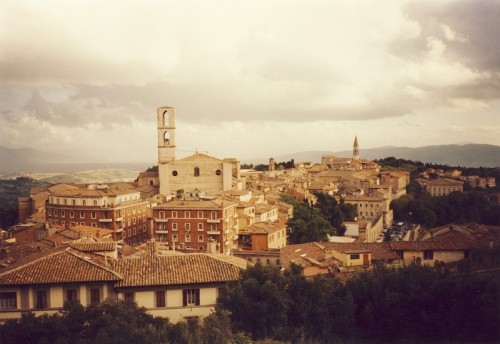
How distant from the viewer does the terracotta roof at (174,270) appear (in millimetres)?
10102

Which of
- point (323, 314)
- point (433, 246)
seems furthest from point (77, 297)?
point (433, 246)

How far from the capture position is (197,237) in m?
23.8

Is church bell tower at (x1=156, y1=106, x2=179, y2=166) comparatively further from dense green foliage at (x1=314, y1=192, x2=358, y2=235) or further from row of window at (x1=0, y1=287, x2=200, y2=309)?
row of window at (x1=0, y1=287, x2=200, y2=309)

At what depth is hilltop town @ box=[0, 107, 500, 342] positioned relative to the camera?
10.0m

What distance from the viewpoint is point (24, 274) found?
32.6 ft

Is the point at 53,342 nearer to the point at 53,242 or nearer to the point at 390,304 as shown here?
the point at 390,304

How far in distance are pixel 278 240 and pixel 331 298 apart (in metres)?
14.7

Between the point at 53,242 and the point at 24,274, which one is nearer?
the point at 24,274

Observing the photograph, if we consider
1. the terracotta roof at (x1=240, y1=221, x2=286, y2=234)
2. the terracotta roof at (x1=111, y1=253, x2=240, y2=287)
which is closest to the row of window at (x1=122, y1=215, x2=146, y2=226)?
the terracotta roof at (x1=240, y1=221, x2=286, y2=234)

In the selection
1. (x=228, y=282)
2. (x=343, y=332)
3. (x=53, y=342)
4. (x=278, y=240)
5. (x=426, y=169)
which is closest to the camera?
(x=53, y=342)

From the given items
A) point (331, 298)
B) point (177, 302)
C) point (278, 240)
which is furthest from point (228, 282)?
point (278, 240)

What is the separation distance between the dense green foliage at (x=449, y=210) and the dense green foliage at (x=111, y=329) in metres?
28.5

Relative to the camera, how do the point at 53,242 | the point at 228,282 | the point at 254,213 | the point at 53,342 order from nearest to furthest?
the point at 53,342 < the point at 228,282 < the point at 53,242 < the point at 254,213

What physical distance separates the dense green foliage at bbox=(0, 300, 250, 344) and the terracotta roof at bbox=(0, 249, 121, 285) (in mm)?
1418
